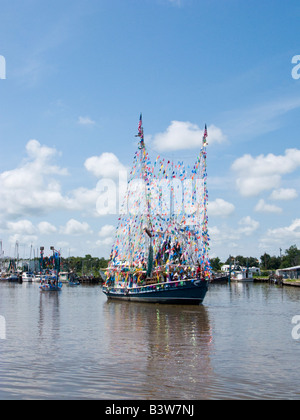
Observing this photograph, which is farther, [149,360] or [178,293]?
[178,293]

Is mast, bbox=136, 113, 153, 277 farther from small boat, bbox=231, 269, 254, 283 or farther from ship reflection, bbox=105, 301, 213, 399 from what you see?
small boat, bbox=231, 269, 254, 283

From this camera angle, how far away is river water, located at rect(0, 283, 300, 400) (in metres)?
15.6

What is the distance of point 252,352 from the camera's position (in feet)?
75.4

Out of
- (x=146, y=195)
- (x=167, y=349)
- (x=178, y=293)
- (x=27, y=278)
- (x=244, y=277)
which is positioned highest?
(x=146, y=195)

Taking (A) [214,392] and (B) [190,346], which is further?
(B) [190,346]

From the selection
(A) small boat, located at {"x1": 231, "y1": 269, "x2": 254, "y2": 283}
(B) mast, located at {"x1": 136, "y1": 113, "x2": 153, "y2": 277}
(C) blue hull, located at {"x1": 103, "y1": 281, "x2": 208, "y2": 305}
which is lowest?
(A) small boat, located at {"x1": 231, "y1": 269, "x2": 254, "y2": 283}

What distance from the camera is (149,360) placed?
20719 millimetres

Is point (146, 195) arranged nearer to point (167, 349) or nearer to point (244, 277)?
point (167, 349)

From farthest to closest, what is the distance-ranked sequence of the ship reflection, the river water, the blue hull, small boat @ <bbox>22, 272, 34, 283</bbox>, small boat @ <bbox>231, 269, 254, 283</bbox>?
small boat @ <bbox>22, 272, 34, 283</bbox> < small boat @ <bbox>231, 269, 254, 283</bbox> < the blue hull < the ship reflection < the river water

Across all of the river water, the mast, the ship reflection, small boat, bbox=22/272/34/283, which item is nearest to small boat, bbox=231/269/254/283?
small boat, bbox=22/272/34/283

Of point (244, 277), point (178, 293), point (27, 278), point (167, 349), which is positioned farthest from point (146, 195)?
point (27, 278)

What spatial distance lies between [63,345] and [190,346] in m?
6.90

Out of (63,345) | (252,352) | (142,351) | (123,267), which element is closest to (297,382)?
(252,352)
